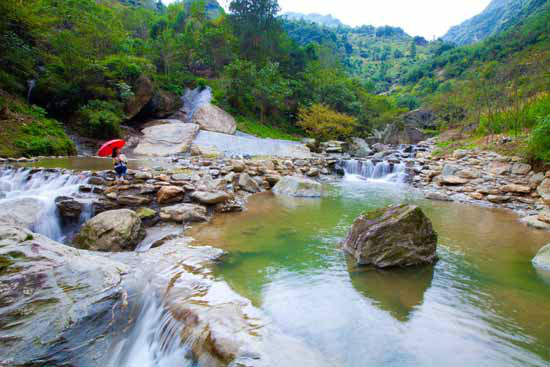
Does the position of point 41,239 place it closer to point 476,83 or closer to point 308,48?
point 476,83

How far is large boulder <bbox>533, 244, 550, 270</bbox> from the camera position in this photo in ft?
15.7

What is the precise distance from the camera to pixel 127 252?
4.99 meters

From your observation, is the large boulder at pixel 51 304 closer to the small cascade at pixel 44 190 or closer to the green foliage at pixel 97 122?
the small cascade at pixel 44 190

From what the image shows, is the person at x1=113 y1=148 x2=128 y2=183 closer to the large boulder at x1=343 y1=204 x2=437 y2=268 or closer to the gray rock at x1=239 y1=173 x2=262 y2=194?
the gray rock at x1=239 y1=173 x2=262 y2=194

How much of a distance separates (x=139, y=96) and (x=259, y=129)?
10147 millimetres

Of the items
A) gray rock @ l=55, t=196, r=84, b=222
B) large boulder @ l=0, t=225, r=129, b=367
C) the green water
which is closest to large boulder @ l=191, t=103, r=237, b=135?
the green water

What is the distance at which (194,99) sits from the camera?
25422 mm

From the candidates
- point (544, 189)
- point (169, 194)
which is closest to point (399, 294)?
point (169, 194)

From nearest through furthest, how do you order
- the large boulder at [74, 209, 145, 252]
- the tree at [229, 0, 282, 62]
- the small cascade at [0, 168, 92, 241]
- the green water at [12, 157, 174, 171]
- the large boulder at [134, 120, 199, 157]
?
1. the large boulder at [74, 209, 145, 252]
2. the small cascade at [0, 168, 92, 241]
3. the green water at [12, 157, 174, 171]
4. the large boulder at [134, 120, 199, 157]
5. the tree at [229, 0, 282, 62]

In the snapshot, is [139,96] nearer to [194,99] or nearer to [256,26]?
[194,99]

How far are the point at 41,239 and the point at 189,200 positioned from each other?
4056 millimetres

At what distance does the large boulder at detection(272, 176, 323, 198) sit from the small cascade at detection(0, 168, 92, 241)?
20.7ft

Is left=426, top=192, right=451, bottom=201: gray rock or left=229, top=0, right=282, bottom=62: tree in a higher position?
left=229, top=0, right=282, bottom=62: tree

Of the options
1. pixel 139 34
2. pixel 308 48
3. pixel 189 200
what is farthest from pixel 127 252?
pixel 139 34
